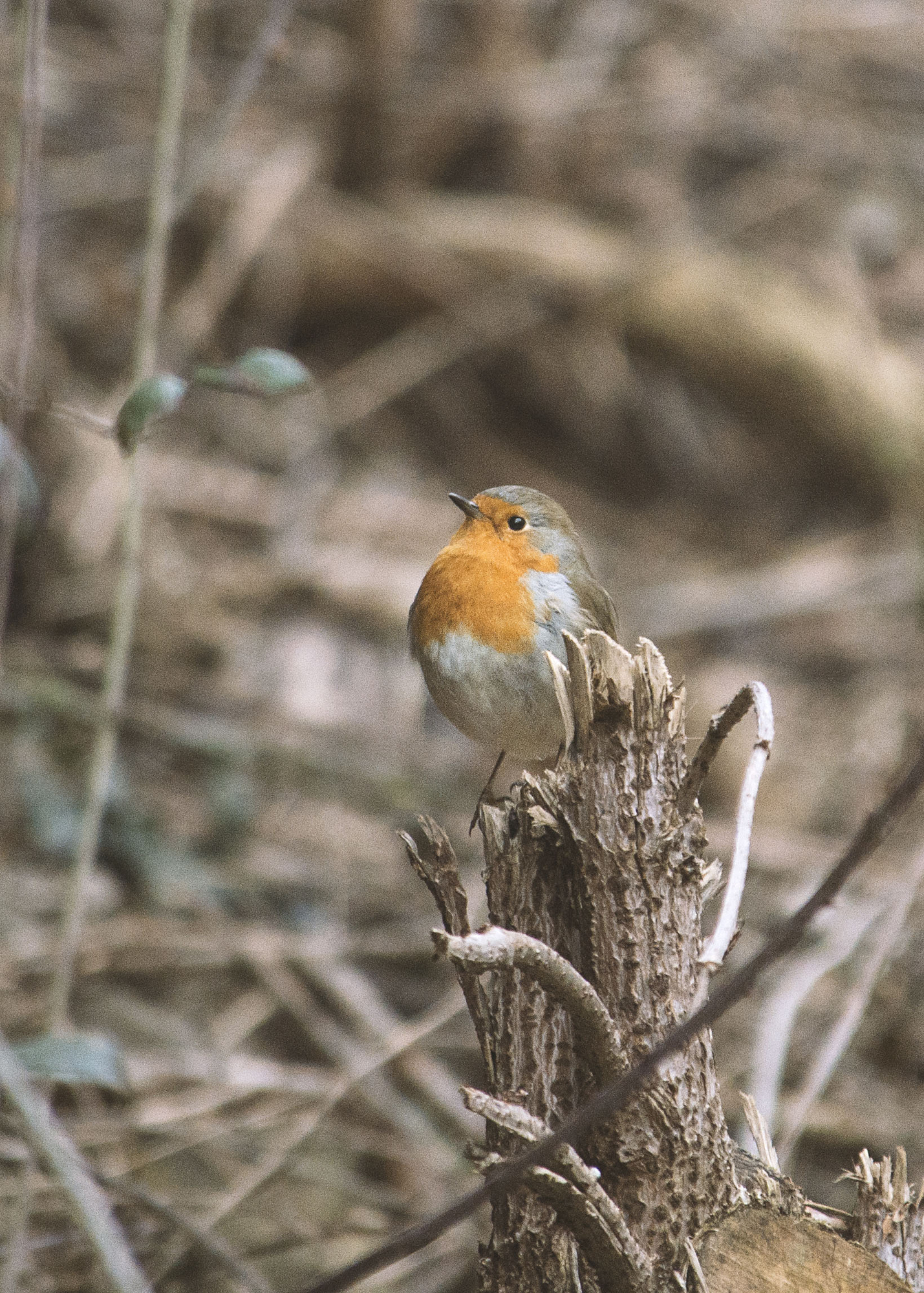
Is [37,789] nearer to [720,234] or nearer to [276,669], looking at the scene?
[276,669]

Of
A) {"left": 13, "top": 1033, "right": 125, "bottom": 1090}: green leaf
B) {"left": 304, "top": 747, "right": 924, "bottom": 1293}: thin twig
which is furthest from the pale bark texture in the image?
{"left": 13, "top": 1033, "right": 125, "bottom": 1090}: green leaf

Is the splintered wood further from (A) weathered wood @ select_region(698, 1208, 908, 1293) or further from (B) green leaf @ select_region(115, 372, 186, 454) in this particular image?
→ (B) green leaf @ select_region(115, 372, 186, 454)

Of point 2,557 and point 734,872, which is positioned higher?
point 2,557

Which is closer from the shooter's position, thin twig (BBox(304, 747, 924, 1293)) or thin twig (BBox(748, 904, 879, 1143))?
thin twig (BBox(304, 747, 924, 1293))

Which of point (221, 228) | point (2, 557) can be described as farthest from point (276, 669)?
point (2, 557)

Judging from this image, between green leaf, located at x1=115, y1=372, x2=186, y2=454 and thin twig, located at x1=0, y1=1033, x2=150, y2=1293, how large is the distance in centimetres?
120

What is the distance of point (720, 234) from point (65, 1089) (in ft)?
20.8

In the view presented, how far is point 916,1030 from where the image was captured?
4.74 metres

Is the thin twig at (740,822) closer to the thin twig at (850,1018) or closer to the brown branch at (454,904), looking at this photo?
the brown branch at (454,904)

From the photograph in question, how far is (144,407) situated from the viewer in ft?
6.76

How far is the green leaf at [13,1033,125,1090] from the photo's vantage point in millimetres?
2420

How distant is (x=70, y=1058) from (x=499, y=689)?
3.53 feet

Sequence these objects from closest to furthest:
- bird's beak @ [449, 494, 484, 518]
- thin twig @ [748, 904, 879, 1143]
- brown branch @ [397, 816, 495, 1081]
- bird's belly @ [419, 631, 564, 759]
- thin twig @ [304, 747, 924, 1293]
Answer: thin twig @ [304, 747, 924, 1293] → brown branch @ [397, 816, 495, 1081] → bird's belly @ [419, 631, 564, 759] → bird's beak @ [449, 494, 484, 518] → thin twig @ [748, 904, 879, 1143]

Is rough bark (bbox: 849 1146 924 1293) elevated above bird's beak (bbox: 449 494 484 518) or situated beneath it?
situated beneath
